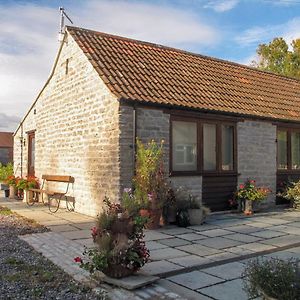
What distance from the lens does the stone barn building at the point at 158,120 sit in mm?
9977

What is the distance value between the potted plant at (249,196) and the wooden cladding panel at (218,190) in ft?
0.93

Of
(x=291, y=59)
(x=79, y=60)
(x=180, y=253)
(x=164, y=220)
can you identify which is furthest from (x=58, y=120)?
(x=291, y=59)

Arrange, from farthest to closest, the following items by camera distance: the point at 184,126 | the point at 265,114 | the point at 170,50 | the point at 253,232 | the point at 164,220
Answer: the point at 170,50, the point at 265,114, the point at 184,126, the point at 164,220, the point at 253,232

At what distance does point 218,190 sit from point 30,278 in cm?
729

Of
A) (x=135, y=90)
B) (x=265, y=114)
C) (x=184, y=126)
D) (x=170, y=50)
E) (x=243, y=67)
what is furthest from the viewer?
(x=243, y=67)

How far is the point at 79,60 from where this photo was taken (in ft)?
37.9

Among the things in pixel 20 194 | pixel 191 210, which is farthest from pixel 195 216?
pixel 20 194

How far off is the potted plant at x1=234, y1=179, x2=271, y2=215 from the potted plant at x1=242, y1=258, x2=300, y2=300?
7.52 metres

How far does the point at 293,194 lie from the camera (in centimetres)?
1234

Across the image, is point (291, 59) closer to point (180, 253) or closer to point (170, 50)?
point (170, 50)

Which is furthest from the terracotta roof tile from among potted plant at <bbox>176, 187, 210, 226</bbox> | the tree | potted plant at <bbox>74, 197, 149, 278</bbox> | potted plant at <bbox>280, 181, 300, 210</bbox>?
the tree

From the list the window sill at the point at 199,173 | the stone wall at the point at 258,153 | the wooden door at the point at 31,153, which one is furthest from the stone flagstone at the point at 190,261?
the wooden door at the point at 31,153

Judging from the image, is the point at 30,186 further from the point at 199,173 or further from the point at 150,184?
the point at 150,184

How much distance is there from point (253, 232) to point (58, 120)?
7.65m
